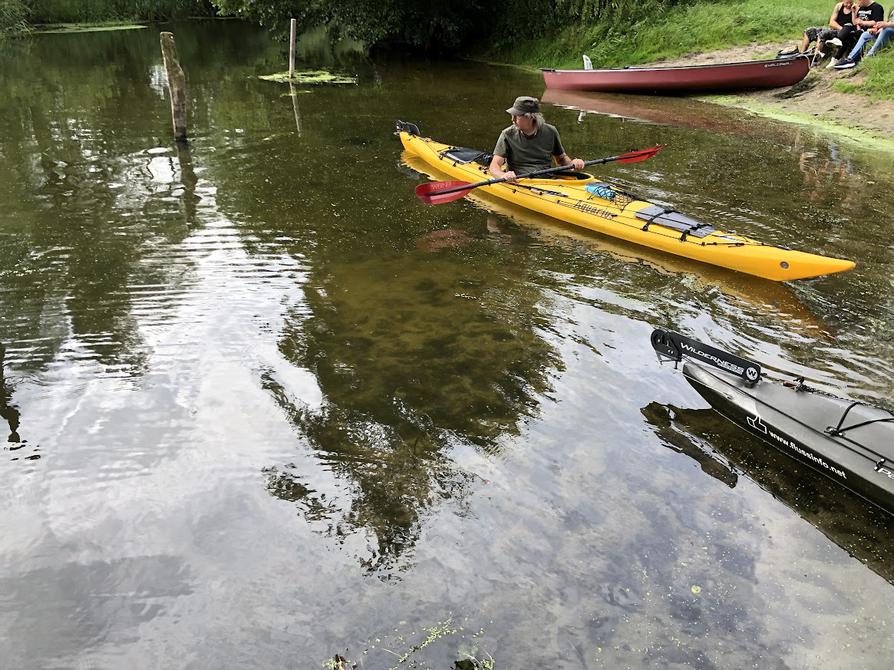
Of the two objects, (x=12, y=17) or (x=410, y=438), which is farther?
(x=12, y=17)

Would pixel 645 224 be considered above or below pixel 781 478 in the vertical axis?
above

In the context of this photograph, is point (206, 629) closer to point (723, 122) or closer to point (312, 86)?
Result: point (723, 122)

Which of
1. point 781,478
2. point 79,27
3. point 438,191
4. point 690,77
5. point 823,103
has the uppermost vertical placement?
point 79,27

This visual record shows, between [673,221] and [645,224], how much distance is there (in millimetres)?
280

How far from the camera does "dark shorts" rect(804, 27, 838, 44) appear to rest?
525 inches

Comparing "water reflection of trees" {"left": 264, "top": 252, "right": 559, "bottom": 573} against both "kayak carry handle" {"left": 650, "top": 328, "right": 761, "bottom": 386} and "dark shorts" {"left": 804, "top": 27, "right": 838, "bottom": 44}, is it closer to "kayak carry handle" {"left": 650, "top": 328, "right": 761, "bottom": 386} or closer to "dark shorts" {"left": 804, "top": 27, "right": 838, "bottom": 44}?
"kayak carry handle" {"left": 650, "top": 328, "right": 761, "bottom": 386}

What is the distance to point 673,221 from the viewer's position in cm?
694

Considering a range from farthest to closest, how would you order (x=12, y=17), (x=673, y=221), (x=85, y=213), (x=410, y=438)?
(x=12, y=17), (x=85, y=213), (x=673, y=221), (x=410, y=438)

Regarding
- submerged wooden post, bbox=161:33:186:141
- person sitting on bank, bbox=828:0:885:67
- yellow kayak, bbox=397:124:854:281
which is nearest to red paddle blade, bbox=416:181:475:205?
yellow kayak, bbox=397:124:854:281

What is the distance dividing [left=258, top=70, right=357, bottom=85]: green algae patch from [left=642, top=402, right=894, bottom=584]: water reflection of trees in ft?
52.8

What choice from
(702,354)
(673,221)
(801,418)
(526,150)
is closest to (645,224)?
(673,221)

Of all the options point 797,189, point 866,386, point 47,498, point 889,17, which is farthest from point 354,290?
point 889,17

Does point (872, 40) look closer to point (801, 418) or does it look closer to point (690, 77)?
point (690, 77)

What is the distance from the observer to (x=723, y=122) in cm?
1280
